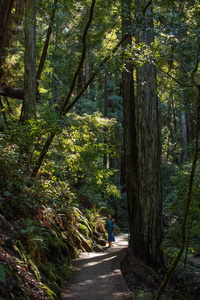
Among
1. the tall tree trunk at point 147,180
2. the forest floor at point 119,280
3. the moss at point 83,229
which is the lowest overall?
the forest floor at point 119,280

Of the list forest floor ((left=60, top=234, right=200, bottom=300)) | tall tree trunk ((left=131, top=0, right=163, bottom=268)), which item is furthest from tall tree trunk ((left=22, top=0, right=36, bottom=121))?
forest floor ((left=60, top=234, right=200, bottom=300))

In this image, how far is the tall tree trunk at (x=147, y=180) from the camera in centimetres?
873

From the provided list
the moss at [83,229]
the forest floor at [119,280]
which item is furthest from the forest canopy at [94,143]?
the forest floor at [119,280]

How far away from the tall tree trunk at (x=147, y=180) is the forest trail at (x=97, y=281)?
96 centimetres

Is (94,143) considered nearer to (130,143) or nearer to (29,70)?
(130,143)

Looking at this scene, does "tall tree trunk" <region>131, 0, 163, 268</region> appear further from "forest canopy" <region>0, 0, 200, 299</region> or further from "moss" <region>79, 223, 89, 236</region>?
"moss" <region>79, 223, 89, 236</region>

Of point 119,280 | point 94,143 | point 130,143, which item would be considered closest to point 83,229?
point 94,143

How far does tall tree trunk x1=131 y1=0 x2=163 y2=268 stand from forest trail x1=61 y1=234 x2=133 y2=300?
0.96 metres

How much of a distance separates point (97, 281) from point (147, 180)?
3644 millimetres

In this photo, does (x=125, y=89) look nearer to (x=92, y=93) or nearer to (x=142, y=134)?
(x=142, y=134)

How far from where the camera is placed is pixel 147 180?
890 cm

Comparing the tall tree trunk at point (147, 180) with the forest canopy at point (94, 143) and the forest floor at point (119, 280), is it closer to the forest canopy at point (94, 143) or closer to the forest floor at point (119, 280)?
the forest canopy at point (94, 143)

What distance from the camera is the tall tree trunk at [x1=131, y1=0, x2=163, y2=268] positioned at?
8.73m

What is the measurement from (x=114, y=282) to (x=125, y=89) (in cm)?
652
